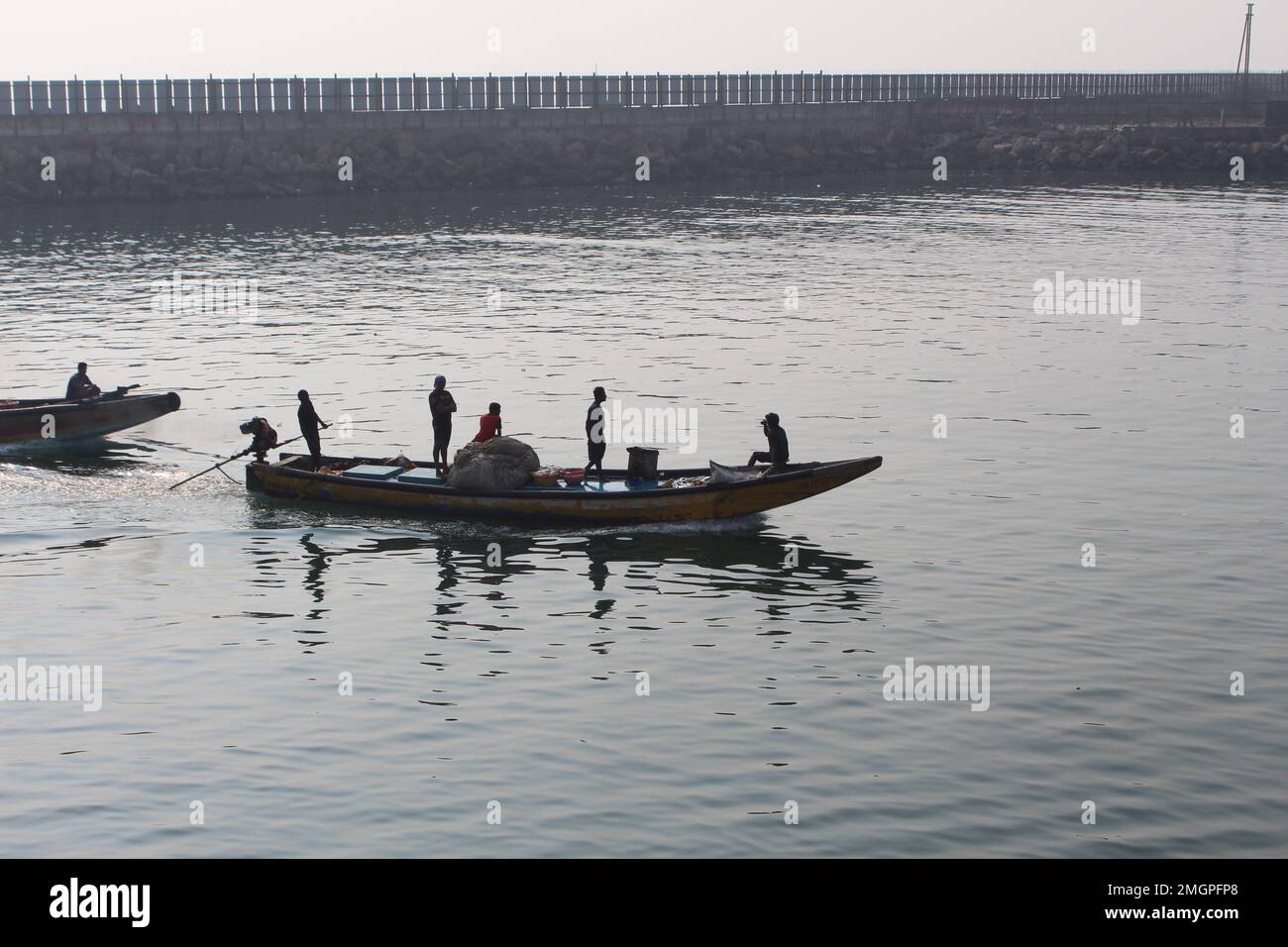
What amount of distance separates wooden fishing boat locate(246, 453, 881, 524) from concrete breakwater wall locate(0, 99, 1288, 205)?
7776 centimetres

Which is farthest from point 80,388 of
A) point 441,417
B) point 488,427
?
point 488,427

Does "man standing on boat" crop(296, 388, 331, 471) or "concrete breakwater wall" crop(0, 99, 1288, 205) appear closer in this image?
"man standing on boat" crop(296, 388, 331, 471)

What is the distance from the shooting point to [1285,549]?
29.6 m

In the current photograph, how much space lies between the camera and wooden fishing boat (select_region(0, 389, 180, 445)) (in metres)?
37.6

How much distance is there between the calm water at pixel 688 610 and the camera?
19188 millimetres

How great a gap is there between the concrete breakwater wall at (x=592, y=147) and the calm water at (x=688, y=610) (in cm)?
5040

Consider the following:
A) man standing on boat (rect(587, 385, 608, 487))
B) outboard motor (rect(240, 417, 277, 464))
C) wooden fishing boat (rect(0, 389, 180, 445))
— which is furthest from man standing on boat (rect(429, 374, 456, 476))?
wooden fishing boat (rect(0, 389, 180, 445))

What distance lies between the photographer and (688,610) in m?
26.7

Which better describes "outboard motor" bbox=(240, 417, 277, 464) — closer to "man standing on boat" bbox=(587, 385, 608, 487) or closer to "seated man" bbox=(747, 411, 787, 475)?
"man standing on boat" bbox=(587, 385, 608, 487)

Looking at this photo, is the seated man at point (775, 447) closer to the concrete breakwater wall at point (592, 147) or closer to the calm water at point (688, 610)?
the calm water at point (688, 610)

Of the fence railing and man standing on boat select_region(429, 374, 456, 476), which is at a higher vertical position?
the fence railing

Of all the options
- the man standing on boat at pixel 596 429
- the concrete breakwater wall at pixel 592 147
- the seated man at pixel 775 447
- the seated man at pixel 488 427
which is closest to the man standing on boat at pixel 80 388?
the seated man at pixel 488 427
